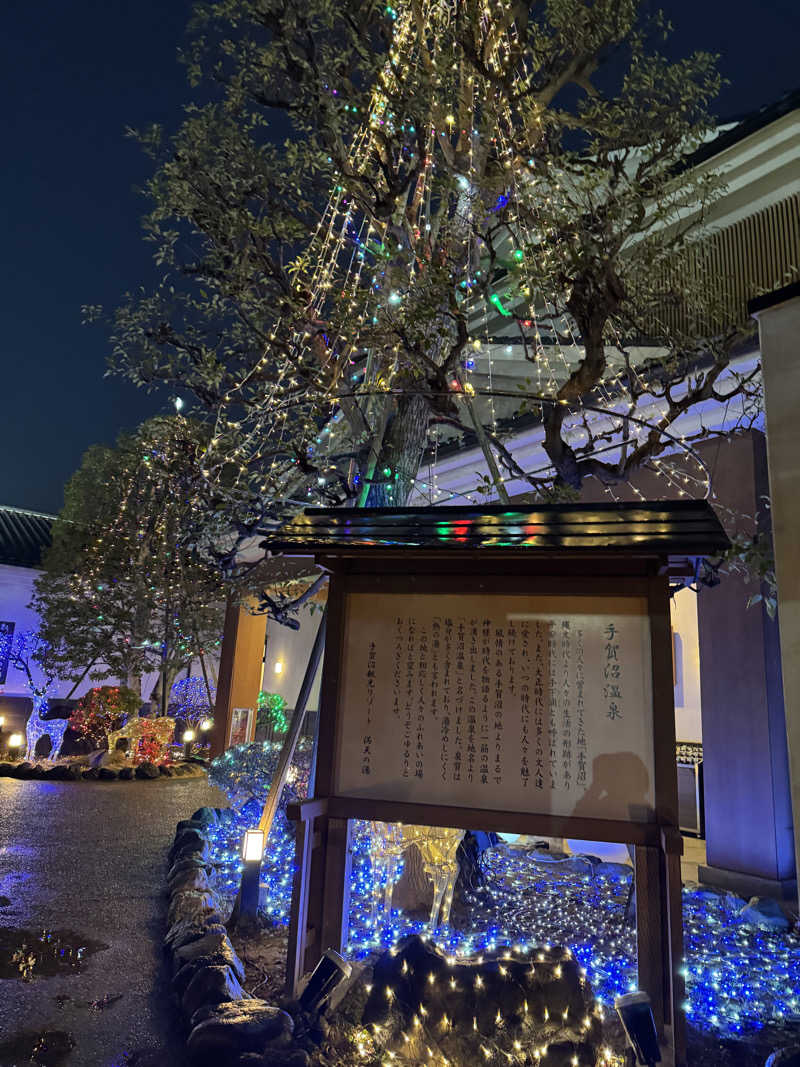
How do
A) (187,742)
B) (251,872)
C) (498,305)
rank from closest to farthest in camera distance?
(498,305) < (251,872) < (187,742)

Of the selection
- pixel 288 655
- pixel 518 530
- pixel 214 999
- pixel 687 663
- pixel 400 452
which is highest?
pixel 400 452

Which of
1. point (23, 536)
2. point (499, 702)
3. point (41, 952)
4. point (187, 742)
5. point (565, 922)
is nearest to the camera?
point (499, 702)

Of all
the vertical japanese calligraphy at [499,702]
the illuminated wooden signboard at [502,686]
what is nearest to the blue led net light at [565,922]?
the illuminated wooden signboard at [502,686]

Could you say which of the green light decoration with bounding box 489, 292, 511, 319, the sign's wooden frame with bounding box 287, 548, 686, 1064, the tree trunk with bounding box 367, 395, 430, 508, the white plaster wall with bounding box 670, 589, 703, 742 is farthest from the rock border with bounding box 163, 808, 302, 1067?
the white plaster wall with bounding box 670, 589, 703, 742

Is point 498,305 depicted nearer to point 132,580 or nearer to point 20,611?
point 132,580

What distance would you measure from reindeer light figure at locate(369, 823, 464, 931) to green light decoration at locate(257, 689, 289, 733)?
722 centimetres

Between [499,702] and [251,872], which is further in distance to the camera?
[251,872]

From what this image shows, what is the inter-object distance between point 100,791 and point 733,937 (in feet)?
35.4

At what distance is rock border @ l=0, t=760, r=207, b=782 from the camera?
13516mm

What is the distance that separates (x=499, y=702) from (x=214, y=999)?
7.87 ft

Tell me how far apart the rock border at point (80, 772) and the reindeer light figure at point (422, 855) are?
10.2m

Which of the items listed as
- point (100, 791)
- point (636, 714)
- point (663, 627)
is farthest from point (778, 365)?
point (100, 791)

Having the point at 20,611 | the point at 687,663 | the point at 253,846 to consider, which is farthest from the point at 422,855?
the point at 20,611

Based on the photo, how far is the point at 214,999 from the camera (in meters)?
3.95
